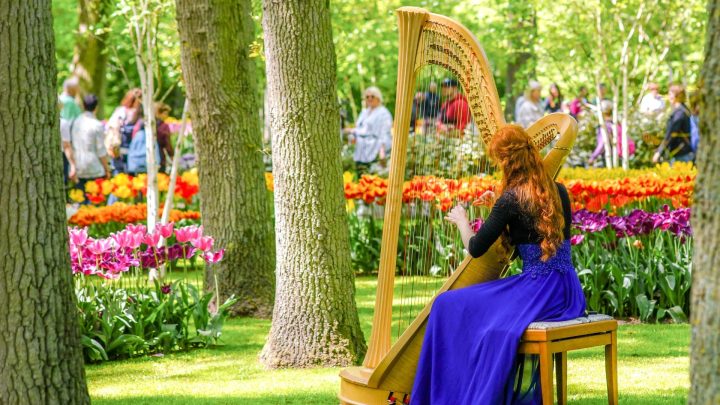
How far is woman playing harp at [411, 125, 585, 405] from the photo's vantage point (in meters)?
4.88

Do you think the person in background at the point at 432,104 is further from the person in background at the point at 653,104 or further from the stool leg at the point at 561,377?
the person in background at the point at 653,104

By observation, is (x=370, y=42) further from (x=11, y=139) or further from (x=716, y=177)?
(x=716, y=177)

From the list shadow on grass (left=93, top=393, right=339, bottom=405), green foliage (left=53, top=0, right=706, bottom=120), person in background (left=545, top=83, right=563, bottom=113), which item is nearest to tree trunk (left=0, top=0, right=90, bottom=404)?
shadow on grass (left=93, top=393, right=339, bottom=405)

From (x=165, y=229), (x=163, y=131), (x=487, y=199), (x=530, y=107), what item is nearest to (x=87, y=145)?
(x=163, y=131)

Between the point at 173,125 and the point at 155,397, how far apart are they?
595 inches

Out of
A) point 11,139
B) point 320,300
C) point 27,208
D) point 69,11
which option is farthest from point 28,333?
point 69,11

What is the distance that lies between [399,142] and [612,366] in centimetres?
142

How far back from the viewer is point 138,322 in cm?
728

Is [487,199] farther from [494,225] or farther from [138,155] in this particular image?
[138,155]

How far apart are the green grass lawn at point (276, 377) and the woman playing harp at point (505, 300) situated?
1.46ft

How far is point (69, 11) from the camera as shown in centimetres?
2608

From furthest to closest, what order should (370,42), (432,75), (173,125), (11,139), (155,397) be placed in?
1. (370,42)
2. (173,125)
3. (155,397)
4. (432,75)
5. (11,139)

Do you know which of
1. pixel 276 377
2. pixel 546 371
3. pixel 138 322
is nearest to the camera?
pixel 546 371

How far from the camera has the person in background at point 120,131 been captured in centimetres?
1578
